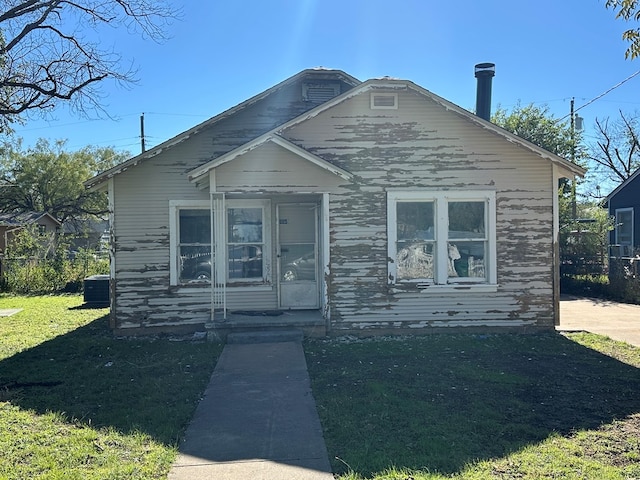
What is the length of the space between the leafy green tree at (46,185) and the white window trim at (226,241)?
27924 millimetres

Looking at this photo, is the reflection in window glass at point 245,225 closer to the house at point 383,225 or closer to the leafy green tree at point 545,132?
the house at point 383,225

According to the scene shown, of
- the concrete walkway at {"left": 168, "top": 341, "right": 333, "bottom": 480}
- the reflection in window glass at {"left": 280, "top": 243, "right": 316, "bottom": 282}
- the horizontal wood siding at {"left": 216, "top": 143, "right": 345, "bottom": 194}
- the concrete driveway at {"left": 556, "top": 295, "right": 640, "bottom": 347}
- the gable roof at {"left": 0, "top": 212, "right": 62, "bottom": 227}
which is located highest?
the gable roof at {"left": 0, "top": 212, "right": 62, "bottom": 227}

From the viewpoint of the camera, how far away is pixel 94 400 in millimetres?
6000

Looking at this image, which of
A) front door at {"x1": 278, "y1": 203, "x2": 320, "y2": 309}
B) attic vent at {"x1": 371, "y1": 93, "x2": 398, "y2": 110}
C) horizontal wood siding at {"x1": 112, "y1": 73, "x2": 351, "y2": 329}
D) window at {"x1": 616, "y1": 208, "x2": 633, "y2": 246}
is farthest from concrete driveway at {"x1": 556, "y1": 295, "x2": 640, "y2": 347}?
horizontal wood siding at {"x1": 112, "y1": 73, "x2": 351, "y2": 329}

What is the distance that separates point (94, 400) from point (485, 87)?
10.3 m

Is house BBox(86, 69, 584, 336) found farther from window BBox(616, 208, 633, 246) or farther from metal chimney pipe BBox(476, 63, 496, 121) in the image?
window BBox(616, 208, 633, 246)

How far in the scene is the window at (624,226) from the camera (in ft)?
66.0

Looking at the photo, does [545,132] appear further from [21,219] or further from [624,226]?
[21,219]

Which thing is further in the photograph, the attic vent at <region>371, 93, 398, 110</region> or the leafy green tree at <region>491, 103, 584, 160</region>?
the leafy green tree at <region>491, 103, 584, 160</region>

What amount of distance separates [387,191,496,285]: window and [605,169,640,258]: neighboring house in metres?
12.3

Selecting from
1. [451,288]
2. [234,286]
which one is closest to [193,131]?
[234,286]

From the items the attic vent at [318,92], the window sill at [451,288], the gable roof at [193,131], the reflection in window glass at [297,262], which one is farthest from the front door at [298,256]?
→ the attic vent at [318,92]

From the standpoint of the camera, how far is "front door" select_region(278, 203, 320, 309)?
1040 cm

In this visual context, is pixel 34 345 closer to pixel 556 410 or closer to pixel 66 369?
pixel 66 369
